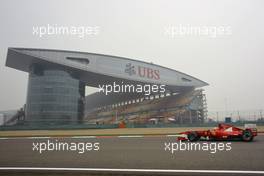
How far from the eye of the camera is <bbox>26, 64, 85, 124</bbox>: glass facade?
35062 millimetres

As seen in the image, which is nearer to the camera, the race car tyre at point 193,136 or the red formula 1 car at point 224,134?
the red formula 1 car at point 224,134

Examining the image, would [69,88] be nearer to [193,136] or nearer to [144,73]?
[144,73]

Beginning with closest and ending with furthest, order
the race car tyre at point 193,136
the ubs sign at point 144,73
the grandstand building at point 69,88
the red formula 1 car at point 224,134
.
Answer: the red formula 1 car at point 224,134
the race car tyre at point 193,136
the ubs sign at point 144,73
the grandstand building at point 69,88

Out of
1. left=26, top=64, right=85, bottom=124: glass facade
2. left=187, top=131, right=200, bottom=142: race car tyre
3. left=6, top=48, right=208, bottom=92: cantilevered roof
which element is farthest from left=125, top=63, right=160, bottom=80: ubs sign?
left=26, top=64, right=85, bottom=124: glass facade

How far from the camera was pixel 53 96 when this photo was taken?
3588 cm

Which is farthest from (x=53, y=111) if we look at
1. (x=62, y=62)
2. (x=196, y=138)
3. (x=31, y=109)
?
(x=196, y=138)

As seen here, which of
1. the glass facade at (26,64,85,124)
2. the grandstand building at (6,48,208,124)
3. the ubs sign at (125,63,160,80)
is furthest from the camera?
the glass facade at (26,64,85,124)

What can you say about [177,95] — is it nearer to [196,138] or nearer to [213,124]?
[213,124]

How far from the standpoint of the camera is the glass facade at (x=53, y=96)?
35.1 meters

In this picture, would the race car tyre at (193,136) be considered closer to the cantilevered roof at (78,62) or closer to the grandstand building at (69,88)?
the grandstand building at (69,88)

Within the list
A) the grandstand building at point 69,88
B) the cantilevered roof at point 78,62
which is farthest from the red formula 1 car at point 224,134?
the cantilevered roof at point 78,62

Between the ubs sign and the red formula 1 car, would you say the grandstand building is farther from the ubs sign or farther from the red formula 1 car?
the red formula 1 car

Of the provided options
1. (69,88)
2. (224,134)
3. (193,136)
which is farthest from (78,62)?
(224,134)

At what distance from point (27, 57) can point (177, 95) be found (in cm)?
2235
